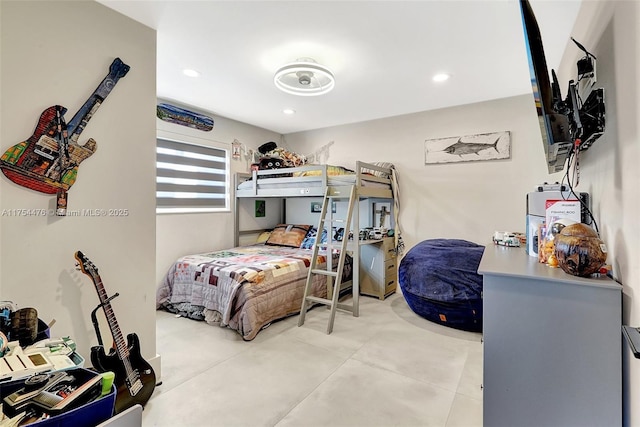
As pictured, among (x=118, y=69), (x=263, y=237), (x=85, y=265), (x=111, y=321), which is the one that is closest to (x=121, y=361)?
(x=111, y=321)

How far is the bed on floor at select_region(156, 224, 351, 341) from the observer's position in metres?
2.81

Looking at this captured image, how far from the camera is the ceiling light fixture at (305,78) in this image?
2.38 metres

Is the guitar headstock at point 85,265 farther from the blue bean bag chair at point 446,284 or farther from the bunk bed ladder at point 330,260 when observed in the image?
the blue bean bag chair at point 446,284

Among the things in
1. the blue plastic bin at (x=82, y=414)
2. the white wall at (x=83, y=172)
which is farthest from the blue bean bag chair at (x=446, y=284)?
the blue plastic bin at (x=82, y=414)

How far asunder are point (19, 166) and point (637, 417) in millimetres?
2767

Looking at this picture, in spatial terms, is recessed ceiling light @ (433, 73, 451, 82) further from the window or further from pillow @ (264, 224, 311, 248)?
the window

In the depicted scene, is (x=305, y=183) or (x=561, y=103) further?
(x=305, y=183)

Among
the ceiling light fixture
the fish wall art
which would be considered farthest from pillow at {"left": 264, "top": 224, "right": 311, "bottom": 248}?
the ceiling light fixture

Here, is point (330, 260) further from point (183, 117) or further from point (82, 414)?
point (82, 414)

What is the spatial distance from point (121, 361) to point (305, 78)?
2.37 m

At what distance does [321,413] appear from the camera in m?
1.75

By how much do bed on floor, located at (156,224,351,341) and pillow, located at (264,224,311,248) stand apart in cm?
53

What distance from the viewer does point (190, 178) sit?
13.0 ft

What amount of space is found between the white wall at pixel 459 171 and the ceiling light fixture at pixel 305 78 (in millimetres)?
1792
